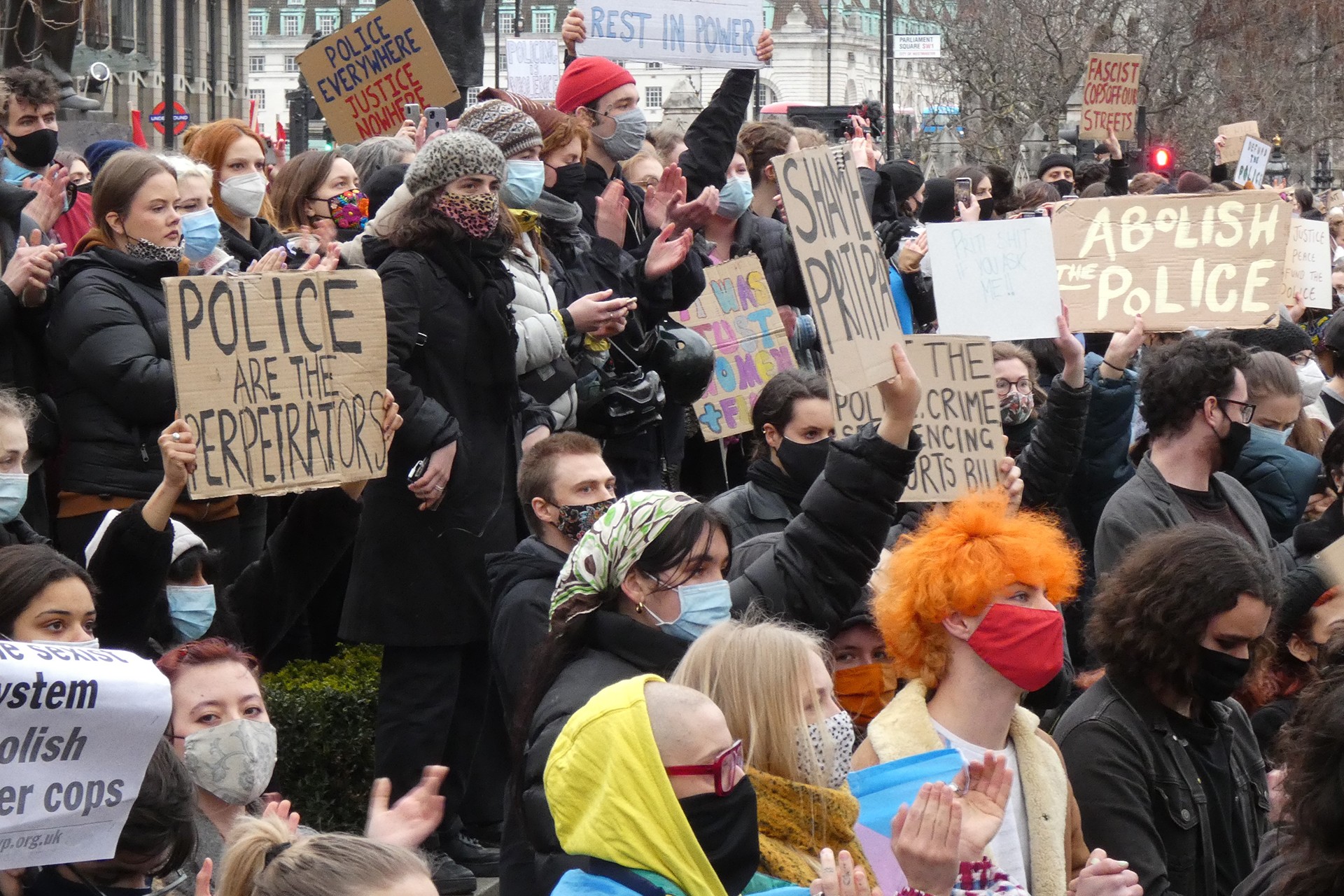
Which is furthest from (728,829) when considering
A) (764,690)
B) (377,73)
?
(377,73)

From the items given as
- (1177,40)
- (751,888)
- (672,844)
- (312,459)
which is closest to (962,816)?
(751,888)

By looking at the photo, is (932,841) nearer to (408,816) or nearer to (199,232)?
(408,816)

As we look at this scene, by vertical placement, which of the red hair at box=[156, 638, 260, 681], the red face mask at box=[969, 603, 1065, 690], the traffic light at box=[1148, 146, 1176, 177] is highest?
the traffic light at box=[1148, 146, 1176, 177]

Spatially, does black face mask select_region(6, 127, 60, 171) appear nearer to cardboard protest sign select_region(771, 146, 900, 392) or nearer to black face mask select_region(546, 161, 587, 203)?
black face mask select_region(546, 161, 587, 203)

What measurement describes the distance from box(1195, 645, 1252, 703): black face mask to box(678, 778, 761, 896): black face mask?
153cm

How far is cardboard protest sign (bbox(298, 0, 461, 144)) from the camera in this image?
8664mm

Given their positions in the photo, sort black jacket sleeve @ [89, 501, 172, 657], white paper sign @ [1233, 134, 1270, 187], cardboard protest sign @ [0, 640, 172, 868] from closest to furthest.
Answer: cardboard protest sign @ [0, 640, 172, 868]
black jacket sleeve @ [89, 501, 172, 657]
white paper sign @ [1233, 134, 1270, 187]

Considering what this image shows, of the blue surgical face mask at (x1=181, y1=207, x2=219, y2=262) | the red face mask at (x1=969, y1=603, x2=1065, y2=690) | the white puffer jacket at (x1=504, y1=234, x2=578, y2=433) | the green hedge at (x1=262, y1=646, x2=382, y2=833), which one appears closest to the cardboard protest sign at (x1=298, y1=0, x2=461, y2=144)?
the white puffer jacket at (x1=504, y1=234, x2=578, y2=433)

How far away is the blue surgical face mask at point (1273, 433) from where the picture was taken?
6793 millimetres

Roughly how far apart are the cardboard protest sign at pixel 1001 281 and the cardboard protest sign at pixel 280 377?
7.87 feet

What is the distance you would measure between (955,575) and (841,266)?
4.57ft

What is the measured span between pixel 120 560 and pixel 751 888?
224 centimetres

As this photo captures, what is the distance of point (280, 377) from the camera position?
5156mm

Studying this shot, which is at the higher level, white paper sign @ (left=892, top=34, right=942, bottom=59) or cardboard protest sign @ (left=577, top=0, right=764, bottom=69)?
white paper sign @ (left=892, top=34, right=942, bottom=59)
